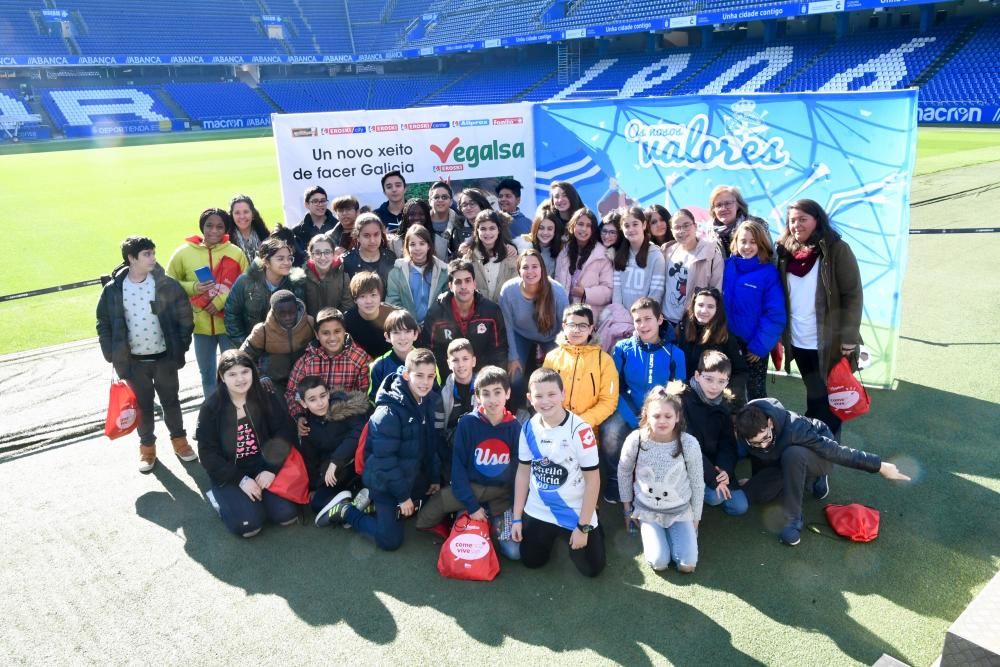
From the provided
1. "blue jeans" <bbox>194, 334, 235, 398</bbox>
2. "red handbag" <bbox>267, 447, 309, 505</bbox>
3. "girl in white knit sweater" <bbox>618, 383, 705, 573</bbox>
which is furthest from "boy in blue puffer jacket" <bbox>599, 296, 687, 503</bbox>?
"blue jeans" <bbox>194, 334, 235, 398</bbox>

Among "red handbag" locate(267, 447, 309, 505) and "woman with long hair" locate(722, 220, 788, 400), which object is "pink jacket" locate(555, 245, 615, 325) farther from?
"red handbag" locate(267, 447, 309, 505)

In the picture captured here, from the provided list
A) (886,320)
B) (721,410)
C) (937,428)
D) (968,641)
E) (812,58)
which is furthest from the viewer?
(812,58)

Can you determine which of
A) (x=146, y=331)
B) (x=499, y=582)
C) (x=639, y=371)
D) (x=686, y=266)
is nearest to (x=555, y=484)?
(x=499, y=582)

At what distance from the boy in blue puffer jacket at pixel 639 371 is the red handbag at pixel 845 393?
1.08 metres

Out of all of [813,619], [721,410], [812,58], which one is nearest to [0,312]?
[721,410]

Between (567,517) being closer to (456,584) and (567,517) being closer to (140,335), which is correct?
(456,584)

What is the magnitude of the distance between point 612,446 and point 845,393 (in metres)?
1.65

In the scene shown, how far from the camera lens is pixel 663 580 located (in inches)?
150

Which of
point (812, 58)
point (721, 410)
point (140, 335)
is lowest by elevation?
point (721, 410)

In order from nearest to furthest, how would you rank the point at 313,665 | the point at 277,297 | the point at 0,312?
the point at 313,665, the point at 277,297, the point at 0,312

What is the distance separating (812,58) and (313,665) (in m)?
36.3

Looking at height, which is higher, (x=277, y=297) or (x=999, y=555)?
(x=277, y=297)

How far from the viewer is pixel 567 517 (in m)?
3.90

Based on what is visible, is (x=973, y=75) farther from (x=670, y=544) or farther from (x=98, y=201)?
(x=670, y=544)
